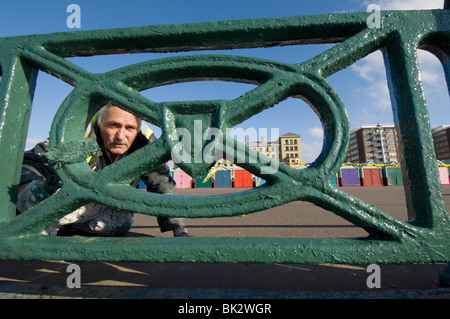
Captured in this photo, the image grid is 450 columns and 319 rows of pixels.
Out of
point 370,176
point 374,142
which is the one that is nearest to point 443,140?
point 374,142

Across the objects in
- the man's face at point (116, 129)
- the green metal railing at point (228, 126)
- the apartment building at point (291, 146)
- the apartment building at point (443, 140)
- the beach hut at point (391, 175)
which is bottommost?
the green metal railing at point (228, 126)

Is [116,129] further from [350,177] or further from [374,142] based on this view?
[374,142]

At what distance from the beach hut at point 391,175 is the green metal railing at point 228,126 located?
24491 mm

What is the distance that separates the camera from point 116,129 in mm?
1856

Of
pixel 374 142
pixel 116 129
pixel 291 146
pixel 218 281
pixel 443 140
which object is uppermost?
pixel 291 146

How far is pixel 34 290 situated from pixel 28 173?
0.66 metres

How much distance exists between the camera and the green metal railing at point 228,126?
81 centimetres

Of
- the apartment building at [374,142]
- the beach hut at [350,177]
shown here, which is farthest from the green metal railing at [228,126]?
the apartment building at [374,142]

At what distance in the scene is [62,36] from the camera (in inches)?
40.6

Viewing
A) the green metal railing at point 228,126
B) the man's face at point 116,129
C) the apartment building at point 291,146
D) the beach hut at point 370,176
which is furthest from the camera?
the apartment building at point 291,146

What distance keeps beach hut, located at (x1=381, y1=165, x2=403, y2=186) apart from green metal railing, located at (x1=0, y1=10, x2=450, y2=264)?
80.4ft

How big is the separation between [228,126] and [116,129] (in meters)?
1.29

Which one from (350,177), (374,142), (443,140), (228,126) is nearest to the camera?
(228,126)

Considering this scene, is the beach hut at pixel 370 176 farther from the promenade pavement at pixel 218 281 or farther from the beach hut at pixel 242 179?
the promenade pavement at pixel 218 281
